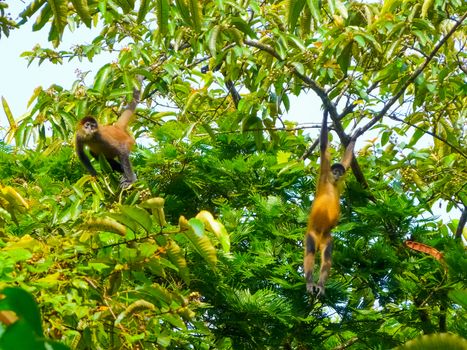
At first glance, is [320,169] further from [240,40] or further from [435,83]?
[240,40]

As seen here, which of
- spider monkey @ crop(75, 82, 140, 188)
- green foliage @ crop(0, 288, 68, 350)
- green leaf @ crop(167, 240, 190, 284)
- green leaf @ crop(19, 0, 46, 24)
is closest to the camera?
green foliage @ crop(0, 288, 68, 350)

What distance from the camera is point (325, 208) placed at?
240 inches

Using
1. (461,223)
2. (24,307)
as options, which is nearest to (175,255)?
(24,307)

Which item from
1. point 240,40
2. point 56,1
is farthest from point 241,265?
point 56,1

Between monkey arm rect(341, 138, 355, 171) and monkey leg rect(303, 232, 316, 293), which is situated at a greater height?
monkey arm rect(341, 138, 355, 171)

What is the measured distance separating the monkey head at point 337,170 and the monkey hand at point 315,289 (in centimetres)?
95

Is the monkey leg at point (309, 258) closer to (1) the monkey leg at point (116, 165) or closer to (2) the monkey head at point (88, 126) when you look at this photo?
(1) the monkey leg at point (116, 165)

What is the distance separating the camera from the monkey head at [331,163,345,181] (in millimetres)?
5922

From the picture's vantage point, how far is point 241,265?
5.38 metres

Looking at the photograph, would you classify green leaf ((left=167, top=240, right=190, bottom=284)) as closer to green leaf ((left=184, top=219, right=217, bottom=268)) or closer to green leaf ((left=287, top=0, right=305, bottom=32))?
green leaf ((left=184, top=219, right=217, bottom=268))

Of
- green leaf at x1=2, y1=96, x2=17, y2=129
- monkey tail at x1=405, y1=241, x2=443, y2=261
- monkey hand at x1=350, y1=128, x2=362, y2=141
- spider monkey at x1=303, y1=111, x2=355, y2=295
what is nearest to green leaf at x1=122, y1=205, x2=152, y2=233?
green leaf at x1=2, y1=96, x2=17, y2=129

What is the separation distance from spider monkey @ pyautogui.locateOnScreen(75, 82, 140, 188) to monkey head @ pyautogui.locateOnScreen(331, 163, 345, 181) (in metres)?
1.91

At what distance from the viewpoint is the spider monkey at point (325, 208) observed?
5992 millimetres

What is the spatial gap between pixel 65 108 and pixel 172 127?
89cm
